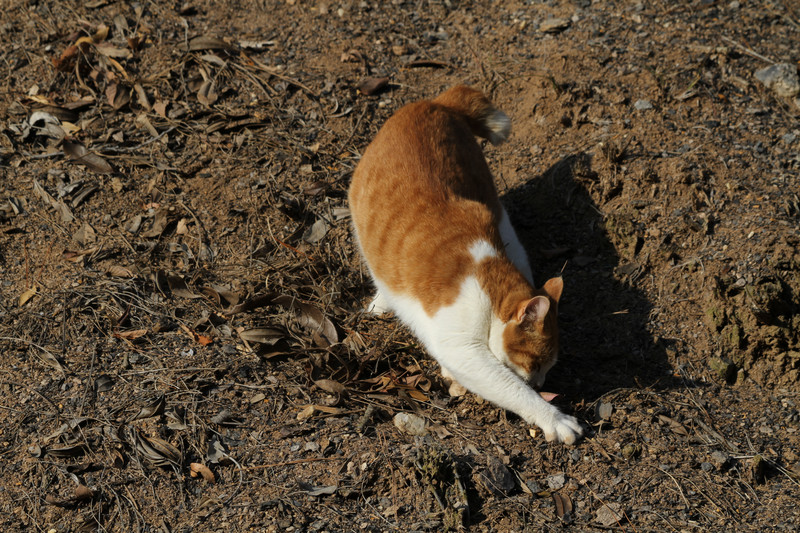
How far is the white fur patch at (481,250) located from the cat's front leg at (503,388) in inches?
17.4

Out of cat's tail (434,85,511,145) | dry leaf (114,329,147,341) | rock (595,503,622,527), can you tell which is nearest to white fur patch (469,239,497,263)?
cat's tail (434,85,511,145)

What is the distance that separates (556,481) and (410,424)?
0.76 meters

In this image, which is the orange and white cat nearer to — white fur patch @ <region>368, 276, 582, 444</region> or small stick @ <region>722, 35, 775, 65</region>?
white fur patch @ <region>368, 276, 582, 444</region>

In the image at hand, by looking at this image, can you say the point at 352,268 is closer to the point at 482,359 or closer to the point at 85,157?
the point at 482,359

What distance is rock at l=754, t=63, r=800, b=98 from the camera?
4766 millimetres

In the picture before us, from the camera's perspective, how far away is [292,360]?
3805 millimetres

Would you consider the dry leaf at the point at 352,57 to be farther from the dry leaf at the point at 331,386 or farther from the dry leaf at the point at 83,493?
the dry leaf at the point at 83,493

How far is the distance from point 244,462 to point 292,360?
716 mm

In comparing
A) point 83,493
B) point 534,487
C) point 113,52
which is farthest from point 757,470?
point 113,52

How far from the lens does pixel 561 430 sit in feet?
10.9

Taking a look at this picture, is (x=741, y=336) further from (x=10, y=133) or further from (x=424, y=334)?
(x=10, y=133)

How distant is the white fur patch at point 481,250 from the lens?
353 cm

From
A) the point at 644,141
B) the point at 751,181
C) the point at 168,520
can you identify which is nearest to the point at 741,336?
the point at 751,181

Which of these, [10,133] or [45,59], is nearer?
[10,133]
